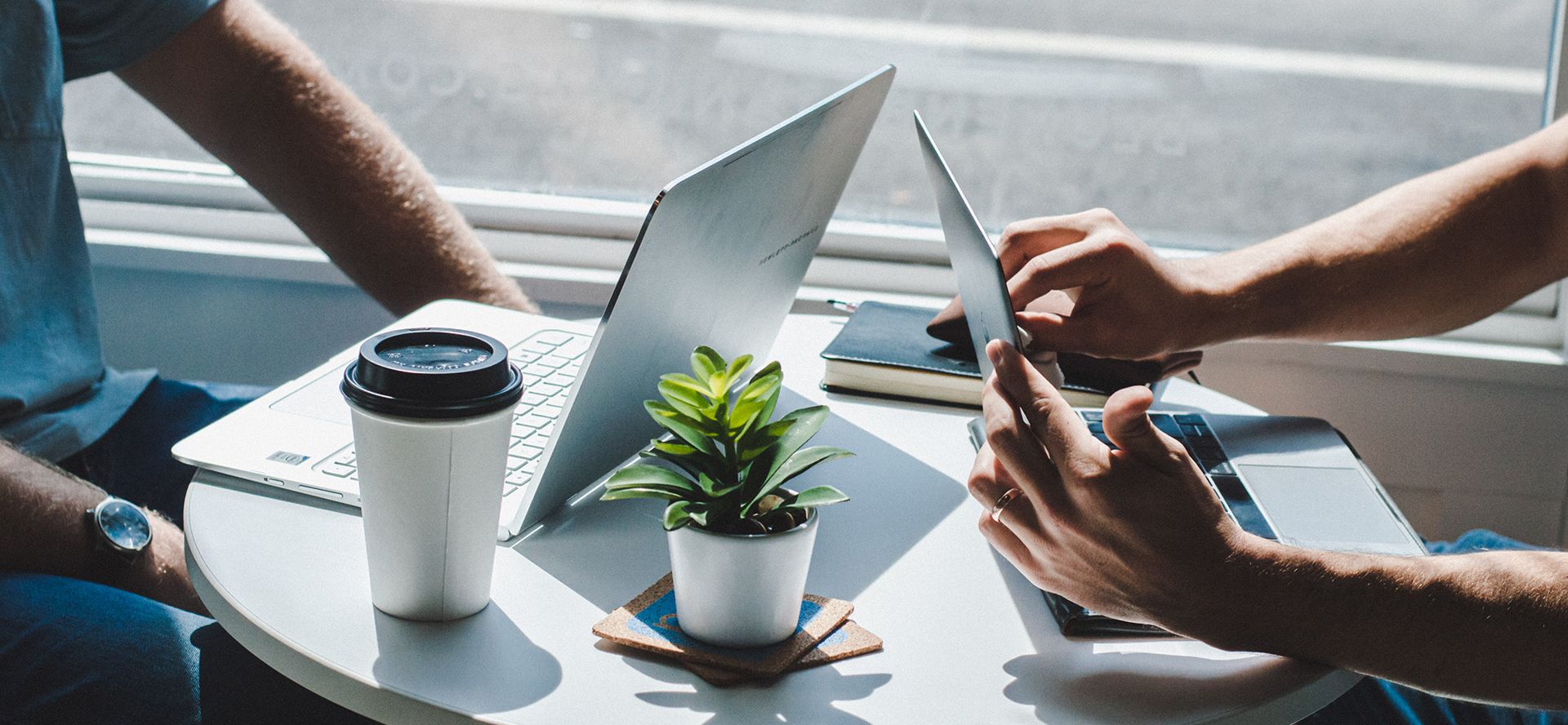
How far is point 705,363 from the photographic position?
0.66 meters

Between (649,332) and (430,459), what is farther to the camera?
(649,332)

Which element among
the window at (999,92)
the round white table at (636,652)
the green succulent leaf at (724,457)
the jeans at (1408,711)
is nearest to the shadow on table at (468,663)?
the round white table at (636,652)

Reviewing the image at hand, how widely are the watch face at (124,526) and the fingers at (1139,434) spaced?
2.61 ft

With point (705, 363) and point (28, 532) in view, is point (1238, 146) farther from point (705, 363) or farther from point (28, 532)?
point (28, 532)

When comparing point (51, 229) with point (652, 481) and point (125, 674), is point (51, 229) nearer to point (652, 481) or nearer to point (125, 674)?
point (125, 674)

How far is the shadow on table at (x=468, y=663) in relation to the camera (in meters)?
0.61

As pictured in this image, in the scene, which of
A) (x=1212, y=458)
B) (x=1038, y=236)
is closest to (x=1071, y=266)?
(x=1038, y=236)

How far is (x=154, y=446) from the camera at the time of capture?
Answer: 1312mm

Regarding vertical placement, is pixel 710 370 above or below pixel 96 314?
above

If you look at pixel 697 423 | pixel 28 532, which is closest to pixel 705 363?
pixel 697 423

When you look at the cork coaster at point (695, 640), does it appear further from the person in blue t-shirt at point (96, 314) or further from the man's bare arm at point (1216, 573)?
the person in blue t-shirt at point (96, 314)

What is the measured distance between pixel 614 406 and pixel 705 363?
14 cm

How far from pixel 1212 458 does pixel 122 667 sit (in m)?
0.85

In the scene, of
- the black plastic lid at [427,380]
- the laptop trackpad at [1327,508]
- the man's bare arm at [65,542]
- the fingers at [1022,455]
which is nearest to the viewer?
the black plastic lid at [427,380]
